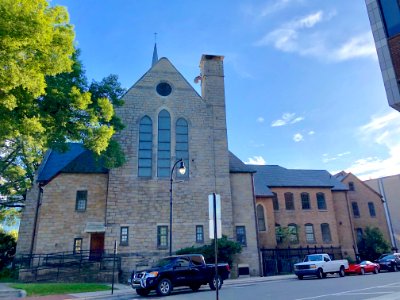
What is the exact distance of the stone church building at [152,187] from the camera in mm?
24062

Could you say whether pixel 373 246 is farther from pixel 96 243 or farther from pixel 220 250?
pixel 96 243

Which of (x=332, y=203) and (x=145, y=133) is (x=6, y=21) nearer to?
(x=145, y=133)

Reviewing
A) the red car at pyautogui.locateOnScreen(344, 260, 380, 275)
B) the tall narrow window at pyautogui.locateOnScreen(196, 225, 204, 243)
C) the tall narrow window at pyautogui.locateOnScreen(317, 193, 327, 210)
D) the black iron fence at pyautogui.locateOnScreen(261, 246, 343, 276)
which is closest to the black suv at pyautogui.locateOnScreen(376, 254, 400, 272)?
the red car at pyautogui.locateOnScreen(344, 260, 380, 275)

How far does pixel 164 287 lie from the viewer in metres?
14.0

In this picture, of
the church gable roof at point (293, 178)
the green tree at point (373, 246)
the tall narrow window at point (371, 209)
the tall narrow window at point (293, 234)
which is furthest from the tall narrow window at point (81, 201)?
the tall narrow window at point (371, 209)

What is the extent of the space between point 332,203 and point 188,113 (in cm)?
2022

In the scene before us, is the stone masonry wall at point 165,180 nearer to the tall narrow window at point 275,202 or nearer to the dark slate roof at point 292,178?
the dark slate roof at point 292,178

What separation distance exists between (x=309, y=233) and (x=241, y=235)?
11.9m

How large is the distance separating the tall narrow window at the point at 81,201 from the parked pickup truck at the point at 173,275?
11.7 metres

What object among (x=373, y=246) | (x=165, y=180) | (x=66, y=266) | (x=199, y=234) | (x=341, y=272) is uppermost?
(x=165, y=180)

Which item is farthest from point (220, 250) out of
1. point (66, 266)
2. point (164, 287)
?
point (66, 266)

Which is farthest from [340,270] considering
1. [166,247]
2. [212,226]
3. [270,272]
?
[212,226]

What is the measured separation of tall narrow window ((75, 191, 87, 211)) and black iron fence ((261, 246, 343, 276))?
15339mm

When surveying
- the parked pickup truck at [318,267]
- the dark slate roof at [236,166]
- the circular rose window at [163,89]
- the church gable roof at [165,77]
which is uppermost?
the church gable roof at [165,77]
